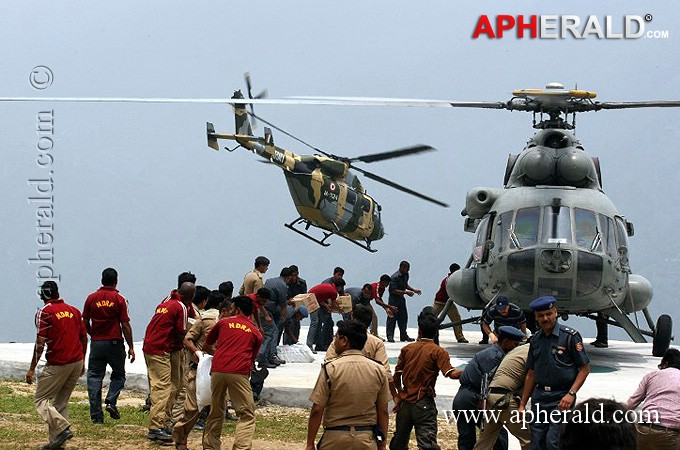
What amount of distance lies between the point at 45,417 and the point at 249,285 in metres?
4.09

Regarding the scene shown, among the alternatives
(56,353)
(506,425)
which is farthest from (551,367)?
(56,353)

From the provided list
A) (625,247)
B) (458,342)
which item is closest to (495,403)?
(625,247)

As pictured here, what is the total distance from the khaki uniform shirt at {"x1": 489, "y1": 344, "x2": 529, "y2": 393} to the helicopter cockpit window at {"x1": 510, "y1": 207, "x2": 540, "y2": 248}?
6.67 metres

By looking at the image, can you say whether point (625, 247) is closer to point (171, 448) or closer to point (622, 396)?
point (622, 396)

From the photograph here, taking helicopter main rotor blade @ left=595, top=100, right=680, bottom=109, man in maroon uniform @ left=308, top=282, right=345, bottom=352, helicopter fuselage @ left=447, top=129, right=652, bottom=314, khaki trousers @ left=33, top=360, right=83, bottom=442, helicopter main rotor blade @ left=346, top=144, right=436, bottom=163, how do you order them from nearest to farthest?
khaki trousers @ left=33, top=360, right=83, bottom=442, helicopter main rotor blade @ left=595, top=100, right=680, bottom=109, helicopter fuselage @ left=447, top=129, right=652, bottom=314, man in maroon uniform @ left=308, top=282, right=345, bottom=352, helicopter main rotor blade @ left=346, top=144, right=436, bottom=163

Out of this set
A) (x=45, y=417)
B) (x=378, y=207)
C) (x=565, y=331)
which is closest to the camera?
(x=565, y=331)

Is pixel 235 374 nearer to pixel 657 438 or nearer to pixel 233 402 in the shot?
pixel 233 402

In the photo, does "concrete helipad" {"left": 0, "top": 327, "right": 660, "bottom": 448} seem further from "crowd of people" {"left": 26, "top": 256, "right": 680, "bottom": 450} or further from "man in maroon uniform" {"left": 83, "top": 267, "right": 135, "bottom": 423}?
"man in maroon uniform" {"left": 83, "top": 267, "right": 135, "bottom": 423}

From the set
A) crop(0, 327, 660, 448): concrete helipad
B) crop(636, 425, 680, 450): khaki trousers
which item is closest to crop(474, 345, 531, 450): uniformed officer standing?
crop(636, 425, 680, 450): khaki trousers

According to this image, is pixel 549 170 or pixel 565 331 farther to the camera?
pixel 549 170

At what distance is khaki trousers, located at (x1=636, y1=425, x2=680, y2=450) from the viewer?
6.88 m

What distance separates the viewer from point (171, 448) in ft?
30.2

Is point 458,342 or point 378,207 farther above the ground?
point 378,207

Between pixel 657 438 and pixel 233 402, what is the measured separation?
3328 millimetres
